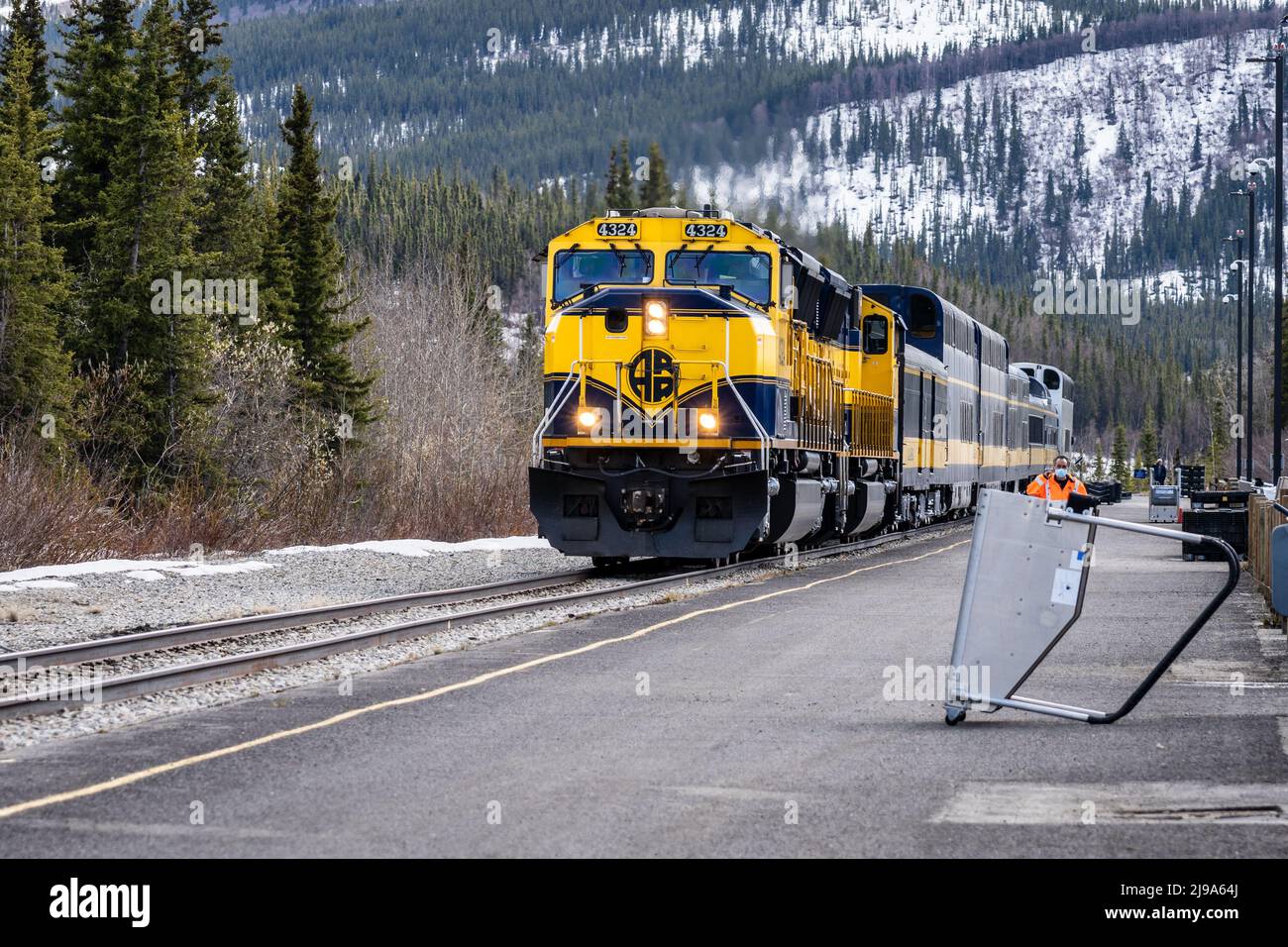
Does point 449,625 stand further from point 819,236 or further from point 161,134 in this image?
point 819,236

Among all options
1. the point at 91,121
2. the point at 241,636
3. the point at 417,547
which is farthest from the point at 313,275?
the point at 241,636

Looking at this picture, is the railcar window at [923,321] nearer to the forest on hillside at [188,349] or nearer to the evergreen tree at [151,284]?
the forest on hillside at [188,349]

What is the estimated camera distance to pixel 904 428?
Result: 3234cm

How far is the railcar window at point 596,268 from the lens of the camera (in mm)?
22328

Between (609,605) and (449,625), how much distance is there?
9.63 feet

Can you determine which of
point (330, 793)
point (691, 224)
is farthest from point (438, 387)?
point (330, 793)

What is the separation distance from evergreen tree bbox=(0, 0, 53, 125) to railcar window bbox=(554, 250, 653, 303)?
2774 centimetres

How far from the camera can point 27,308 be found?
104 feet

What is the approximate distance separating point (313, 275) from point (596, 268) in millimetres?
24796

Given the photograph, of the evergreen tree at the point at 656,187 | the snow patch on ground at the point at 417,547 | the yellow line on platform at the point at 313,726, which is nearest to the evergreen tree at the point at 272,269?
the snow patch on ground at the point at 417,547

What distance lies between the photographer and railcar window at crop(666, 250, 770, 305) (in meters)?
22.2

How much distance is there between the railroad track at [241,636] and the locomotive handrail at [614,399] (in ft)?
6.47
